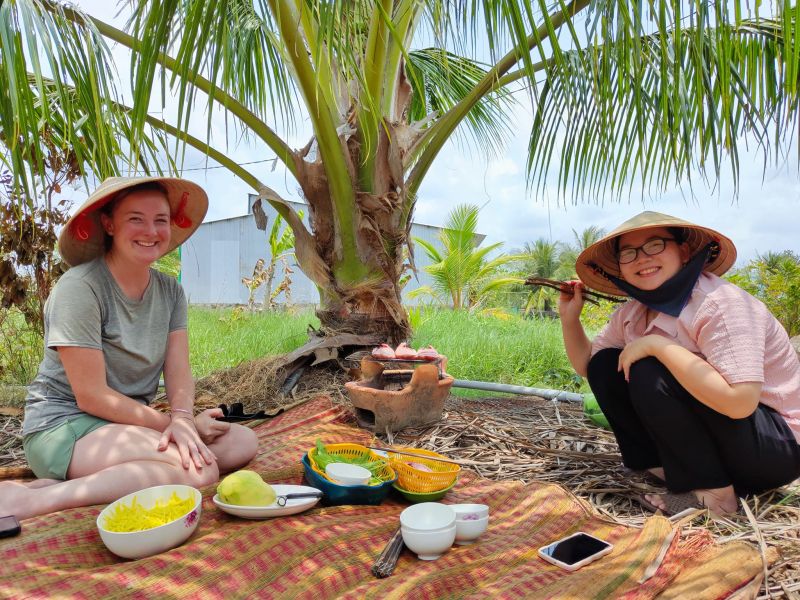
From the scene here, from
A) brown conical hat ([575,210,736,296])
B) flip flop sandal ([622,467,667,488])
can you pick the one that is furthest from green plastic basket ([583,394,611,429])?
brown conical hat ([575,210,736,296])

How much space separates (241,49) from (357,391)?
8.40 ft

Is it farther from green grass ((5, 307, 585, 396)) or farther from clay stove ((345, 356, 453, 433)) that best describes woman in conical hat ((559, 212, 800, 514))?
green grass ((5, 307, 585, 396))

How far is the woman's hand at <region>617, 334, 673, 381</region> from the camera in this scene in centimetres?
154

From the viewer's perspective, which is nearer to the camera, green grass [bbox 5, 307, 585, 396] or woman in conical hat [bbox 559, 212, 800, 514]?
woman in conical hat [bbox 559, 212, 800, 514]

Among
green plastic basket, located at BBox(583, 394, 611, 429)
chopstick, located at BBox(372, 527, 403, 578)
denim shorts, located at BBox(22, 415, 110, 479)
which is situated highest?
denim shorts, located at BBox(22, 415, 110, 479)

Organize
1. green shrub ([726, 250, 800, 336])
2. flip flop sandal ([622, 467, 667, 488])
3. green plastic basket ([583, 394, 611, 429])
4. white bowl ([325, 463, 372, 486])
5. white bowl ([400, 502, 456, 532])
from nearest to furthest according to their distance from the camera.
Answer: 1. white bowl ([400, 502, 456, 532])
2. white bowl ([325, 463, 372, 486])
3. flip flop sandal ([622, 467, 667, 488])
4. green plastic basket ([583, 394, 611, 429])
5. green shrub ([726, 250, 800, 336])

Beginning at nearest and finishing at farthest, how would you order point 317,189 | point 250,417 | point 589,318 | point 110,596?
point 110,596
point 250,417
point 317,189
point 589,318

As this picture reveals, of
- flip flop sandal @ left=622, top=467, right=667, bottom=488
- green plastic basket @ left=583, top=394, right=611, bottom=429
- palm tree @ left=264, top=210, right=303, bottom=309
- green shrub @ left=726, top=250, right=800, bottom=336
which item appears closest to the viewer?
flip flop sandal @ left=622, top=467, right=667, bottom=488

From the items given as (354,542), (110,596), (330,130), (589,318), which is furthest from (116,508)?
(589,318)

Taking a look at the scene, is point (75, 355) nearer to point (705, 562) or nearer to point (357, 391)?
point (357, 391)

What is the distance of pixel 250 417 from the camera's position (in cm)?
235

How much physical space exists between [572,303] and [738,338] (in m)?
0.57

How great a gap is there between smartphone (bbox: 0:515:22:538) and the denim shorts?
286 mm

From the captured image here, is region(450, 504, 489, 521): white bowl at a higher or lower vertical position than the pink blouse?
lower
